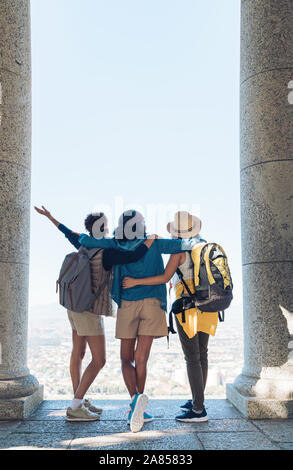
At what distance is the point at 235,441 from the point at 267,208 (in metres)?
3.21

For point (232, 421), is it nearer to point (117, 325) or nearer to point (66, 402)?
point (117, 325)

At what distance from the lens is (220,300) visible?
559 cm

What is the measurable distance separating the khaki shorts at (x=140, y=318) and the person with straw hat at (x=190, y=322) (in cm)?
25

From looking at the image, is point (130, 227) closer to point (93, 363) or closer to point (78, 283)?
point (78, 283)

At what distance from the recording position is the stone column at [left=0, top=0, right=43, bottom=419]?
662 centimetres

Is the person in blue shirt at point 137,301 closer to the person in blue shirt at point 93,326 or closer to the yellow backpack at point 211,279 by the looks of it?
the person in blue shirt at point 93,326

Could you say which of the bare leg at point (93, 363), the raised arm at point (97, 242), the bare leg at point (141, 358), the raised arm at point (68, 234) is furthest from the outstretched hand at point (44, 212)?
the bare leg at point (141, 358)

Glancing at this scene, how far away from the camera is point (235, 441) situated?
5.08 meters

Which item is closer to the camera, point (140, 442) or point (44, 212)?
point (140, 442)

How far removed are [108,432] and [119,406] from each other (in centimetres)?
140

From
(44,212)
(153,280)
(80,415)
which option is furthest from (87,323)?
(44,212)

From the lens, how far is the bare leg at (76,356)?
6.09m

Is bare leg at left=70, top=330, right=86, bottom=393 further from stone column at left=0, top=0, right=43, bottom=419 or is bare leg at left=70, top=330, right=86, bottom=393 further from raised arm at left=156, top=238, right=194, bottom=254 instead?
raised arm at left=156, top=238, right=194, bottom=254
